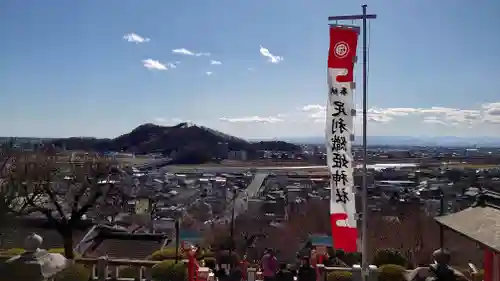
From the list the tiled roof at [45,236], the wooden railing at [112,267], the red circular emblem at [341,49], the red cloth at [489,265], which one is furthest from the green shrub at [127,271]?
the tiled roof at [45,236]

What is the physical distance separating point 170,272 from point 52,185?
385 inches

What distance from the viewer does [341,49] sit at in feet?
25.6

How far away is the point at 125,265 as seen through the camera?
11.3m

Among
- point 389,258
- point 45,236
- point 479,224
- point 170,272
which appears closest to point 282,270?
point 170,272

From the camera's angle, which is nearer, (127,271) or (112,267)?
(112,267)

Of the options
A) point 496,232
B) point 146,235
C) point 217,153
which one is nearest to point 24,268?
point 496,232

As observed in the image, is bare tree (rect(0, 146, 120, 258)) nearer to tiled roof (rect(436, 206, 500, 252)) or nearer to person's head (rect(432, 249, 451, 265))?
tiled roof (rect(436, 206, 500, 252))

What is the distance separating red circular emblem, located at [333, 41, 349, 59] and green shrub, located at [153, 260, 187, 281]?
6.03 metres

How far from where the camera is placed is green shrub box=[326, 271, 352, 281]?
33.1 feet

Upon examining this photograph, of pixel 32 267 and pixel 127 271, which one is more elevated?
pixel 32 267

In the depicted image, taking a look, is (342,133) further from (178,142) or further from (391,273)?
(178,142)

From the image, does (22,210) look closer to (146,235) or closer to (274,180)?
(146,235)

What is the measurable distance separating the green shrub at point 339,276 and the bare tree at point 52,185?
8.74 meters

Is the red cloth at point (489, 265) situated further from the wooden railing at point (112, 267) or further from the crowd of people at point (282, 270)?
the wooden railing at point (112, 267)
